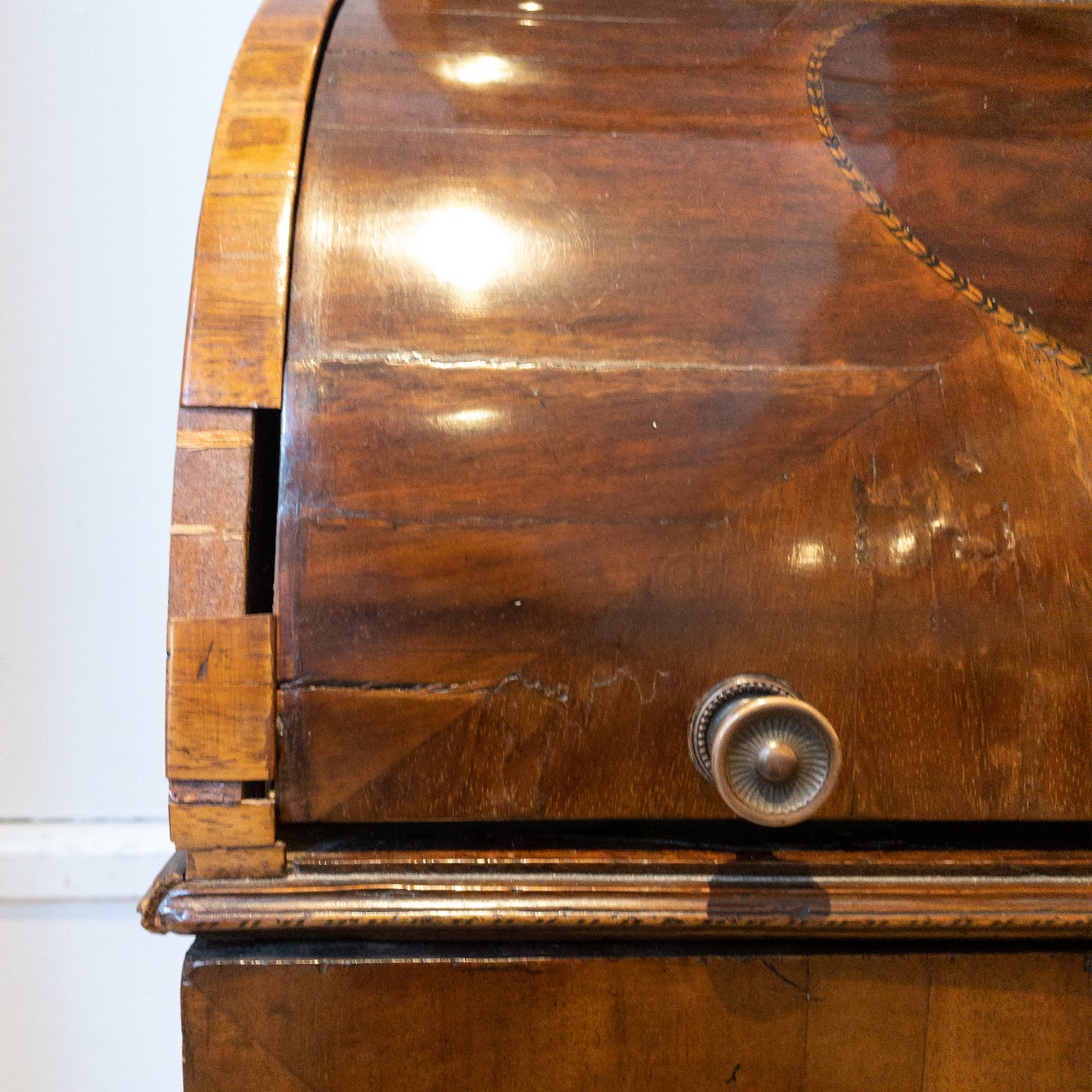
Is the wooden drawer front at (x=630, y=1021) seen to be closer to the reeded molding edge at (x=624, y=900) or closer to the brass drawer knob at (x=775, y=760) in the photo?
the reeded molding edge at (x=624, y=900)

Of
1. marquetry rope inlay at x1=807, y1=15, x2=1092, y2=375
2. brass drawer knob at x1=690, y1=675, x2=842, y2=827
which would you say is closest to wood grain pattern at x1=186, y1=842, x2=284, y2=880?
brass drawer knob at x1=690, y1=675, x2=842, y2=827

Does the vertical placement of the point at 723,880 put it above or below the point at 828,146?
below

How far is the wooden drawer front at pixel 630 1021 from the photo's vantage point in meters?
0.72

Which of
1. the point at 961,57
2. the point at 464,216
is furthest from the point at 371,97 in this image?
the point at 961,57

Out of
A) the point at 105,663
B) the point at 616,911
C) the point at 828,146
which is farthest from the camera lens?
the point at 105,663

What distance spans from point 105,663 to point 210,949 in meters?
0.92

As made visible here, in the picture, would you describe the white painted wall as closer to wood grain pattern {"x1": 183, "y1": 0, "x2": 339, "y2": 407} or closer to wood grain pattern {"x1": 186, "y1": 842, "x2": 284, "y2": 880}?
wood grain pattern {"x1": 183, "y1": 0, "x2": 339, "y2": 407}

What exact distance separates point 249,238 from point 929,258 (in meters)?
0.62

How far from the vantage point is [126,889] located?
1.51 meters

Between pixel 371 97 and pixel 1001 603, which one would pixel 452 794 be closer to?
pixel 1001 603

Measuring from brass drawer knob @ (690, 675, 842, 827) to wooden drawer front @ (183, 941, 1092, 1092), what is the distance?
0.18 metres

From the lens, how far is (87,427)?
147 centimetres

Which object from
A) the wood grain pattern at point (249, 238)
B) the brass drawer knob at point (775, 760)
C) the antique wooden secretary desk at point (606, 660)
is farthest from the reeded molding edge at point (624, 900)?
the wood grain pattern at point (249, 238)

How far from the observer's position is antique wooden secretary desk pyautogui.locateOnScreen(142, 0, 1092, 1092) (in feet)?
2.34
